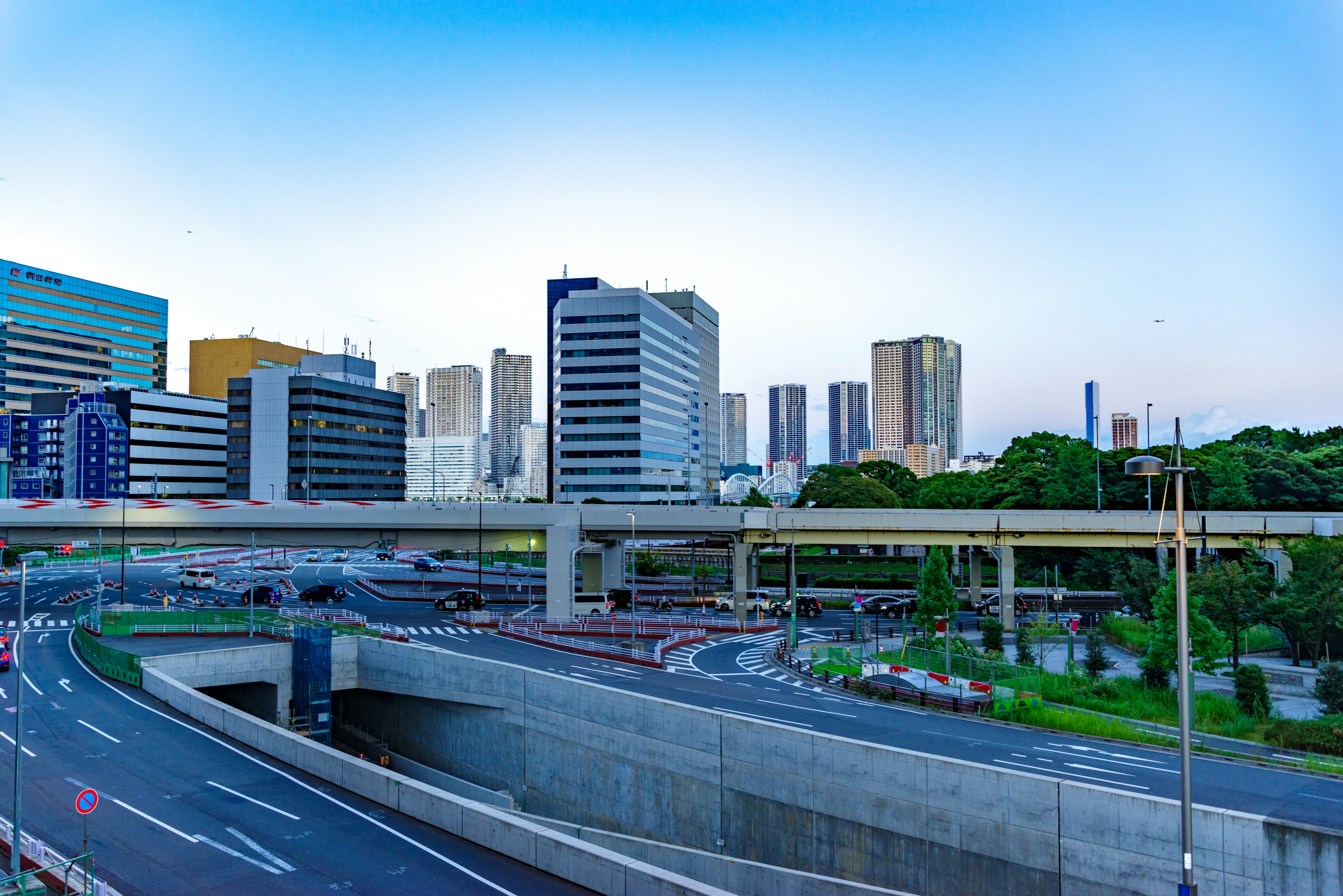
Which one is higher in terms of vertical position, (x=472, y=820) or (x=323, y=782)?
(x=472, y=820)

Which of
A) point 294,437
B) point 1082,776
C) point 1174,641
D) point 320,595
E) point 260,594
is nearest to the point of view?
point 1082,776

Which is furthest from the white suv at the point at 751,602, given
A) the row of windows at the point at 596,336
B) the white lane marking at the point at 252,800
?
the row of windows at the point at 596,336

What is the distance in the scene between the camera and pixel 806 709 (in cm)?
3381

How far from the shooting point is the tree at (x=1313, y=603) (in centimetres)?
4191

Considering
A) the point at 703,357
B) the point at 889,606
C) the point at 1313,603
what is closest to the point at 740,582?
the point at 889,606

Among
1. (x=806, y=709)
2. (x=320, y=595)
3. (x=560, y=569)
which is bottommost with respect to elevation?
(x=320, y=595)

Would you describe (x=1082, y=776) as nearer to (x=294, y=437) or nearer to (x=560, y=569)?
(x=560, y=569)

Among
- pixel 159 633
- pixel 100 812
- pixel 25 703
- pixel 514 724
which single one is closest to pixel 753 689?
pixel 514 724

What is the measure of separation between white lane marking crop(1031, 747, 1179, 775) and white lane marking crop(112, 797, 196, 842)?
72.2 feet

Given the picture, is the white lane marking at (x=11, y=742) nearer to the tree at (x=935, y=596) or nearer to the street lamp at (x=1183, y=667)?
the street lamp at (x=1183, y=667)

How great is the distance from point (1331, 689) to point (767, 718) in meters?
19.3

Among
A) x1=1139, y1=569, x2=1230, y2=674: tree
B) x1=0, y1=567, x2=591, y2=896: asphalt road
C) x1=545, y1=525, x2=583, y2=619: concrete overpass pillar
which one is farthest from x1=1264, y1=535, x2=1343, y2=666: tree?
x1=0, y1=567, x2=591, y2=896: asphalt road

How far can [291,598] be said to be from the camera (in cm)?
7338

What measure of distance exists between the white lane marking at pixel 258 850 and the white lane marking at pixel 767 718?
47.1 feet
